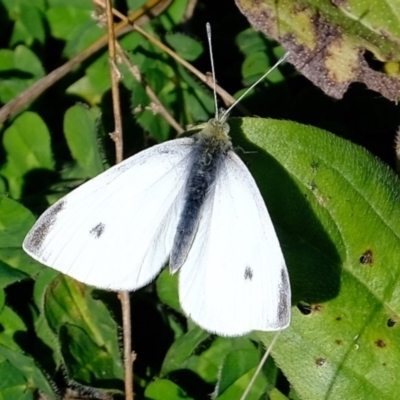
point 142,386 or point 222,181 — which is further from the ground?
point 222,181

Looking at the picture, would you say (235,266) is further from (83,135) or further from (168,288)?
(83,135)

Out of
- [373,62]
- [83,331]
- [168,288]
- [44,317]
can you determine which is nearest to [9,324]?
[44,317]

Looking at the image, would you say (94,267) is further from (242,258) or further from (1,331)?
(1,331)

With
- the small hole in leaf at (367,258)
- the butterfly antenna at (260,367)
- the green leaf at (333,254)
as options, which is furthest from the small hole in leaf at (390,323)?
the butterfly antenna at (260,367)

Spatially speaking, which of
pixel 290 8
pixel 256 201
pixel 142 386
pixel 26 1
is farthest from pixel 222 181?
pixel 26 1

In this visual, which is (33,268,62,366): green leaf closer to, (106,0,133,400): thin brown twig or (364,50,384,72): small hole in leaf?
(106,0,133,400): thin brown twig

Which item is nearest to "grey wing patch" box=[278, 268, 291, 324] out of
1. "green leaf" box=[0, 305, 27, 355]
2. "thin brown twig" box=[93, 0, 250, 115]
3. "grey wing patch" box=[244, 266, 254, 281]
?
"grey wing patch" box=[244, 266, 254, 281]
